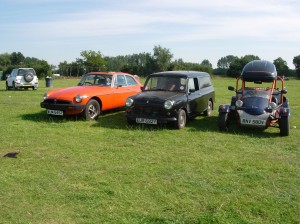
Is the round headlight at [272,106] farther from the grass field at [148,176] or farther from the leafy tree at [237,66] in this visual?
the leafy tree at [237,66]

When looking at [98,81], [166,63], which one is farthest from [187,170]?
[166,63]

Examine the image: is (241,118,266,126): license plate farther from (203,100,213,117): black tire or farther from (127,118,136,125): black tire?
(127,118,136,125): black tire

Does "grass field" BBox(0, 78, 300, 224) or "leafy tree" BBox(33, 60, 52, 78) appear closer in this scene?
"grass field" BBox(0, 78, 300, 224)

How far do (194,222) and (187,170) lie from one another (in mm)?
1776

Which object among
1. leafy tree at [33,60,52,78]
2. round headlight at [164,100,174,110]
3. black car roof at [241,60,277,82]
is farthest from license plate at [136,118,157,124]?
leafy tree at [33,60,52,78]

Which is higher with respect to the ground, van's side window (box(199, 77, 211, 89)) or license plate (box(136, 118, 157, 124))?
van's side window (box(199, 77, 211, 89))

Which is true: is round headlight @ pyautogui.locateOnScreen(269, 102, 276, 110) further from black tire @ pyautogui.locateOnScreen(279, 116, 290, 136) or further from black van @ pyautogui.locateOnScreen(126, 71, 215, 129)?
black van @ pyautogui.locateOnScreen(126, 71, 215, 129)

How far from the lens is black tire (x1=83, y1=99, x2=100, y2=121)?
9914 millimetres

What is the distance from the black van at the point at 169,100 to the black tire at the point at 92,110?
4.38 ft

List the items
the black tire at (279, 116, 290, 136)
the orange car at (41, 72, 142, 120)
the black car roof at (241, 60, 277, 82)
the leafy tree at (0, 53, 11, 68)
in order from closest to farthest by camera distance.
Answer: the black tire at (279, 116, 290, 136)
the black car roof at (241, 60, 277, 82)
the orange car at (41, 72, 142, 120)
the leafy tree at (0, 53, 11, 68)

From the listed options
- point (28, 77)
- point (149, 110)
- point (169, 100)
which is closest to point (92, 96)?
point (149, 110)

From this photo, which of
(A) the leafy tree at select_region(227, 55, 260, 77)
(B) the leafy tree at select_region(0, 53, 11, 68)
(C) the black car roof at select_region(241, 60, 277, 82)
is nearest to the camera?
(C) the black car roof at select_region(241, 60, 277, 82)

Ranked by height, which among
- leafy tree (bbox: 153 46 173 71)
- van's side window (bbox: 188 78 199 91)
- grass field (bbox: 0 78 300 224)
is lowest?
grass field (bbox: 0 78 300 224)

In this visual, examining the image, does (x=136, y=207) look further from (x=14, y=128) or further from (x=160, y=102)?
(x=14, y=128)
